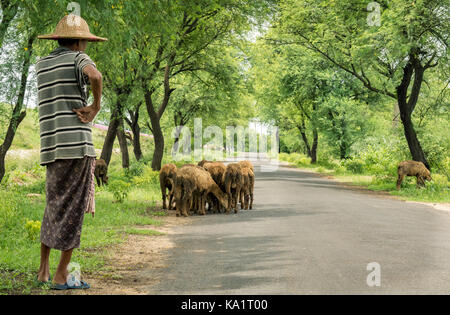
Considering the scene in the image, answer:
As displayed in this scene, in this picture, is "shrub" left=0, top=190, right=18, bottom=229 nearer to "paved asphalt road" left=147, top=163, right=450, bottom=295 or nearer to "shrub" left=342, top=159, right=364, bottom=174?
"paved asphalt road" left=147, top=163, right=450, bottom=295

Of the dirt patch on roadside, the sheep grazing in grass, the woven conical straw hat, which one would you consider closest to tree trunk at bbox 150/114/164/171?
the sheep grazing in grass

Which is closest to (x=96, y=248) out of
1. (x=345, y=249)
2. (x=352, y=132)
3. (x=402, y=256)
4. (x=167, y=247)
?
(x=167, y=247)

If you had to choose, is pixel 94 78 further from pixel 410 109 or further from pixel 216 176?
pixel 410 109

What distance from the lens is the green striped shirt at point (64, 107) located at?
5.30 meters

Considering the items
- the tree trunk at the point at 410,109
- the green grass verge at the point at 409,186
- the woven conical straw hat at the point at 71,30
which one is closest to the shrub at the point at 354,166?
the green grass verge at the point at 409,186

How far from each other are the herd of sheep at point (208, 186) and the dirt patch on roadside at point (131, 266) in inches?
87.3

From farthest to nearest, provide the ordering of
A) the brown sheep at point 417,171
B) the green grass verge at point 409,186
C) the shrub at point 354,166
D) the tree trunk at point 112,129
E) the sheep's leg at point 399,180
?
the shrub at point 354,166 → the tree trunk at point 112,129 → the sheep's leg at point 399,180 → the brown sheep at point 417,171 → the green grass verge at point 409,186

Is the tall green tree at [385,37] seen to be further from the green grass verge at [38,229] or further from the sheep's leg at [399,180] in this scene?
the green grass verge at [38,229]

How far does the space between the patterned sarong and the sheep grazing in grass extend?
710cm

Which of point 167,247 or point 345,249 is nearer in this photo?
point 345,249

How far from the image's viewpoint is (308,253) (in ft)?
25.5
